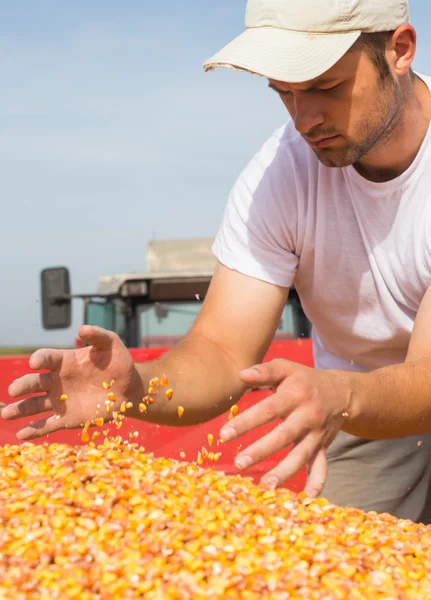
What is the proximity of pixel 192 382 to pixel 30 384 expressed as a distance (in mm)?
577

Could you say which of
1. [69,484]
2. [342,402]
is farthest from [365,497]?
[69,484]

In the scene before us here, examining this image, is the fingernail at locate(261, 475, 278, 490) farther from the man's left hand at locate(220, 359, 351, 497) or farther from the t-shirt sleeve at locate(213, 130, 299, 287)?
the t-shirt sleeve at locate(213, 130, 299, 287)

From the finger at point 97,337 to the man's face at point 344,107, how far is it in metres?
0.77

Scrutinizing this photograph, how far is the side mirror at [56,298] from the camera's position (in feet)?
17.3

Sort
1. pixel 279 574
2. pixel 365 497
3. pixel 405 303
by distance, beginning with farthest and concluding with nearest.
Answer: pixel 365 497 → pixel 405 303 → pixel 279 574

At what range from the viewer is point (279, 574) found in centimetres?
169

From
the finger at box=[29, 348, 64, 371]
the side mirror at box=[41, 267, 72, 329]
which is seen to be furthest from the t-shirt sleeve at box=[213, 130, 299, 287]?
the side mirror at box=[41, 267, 72, 329]

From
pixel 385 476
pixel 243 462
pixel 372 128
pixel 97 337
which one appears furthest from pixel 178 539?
pixel 385 476

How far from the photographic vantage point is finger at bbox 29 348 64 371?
205cm

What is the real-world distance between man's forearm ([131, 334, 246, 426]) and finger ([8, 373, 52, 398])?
0.95ft

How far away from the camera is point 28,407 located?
7.26 ft

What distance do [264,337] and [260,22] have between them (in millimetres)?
951

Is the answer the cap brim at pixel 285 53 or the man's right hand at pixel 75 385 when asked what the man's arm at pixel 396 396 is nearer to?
the man's right hand at pixel 75 385

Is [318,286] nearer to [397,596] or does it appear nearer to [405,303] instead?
[405,303]
